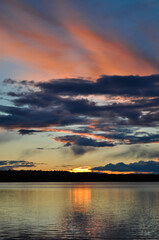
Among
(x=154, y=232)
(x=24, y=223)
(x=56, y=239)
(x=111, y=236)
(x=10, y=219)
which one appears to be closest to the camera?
(x=56, y=239)

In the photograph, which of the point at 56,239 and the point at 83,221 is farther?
the point at 83,221

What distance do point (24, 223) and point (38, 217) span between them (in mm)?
7791

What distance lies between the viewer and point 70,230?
5069 cm

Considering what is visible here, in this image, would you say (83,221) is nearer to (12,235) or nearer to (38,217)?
(38,217)

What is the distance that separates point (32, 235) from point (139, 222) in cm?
2067

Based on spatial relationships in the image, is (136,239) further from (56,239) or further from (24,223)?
(24,223)

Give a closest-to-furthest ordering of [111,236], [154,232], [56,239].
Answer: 1. [56,239]
2. [111,236]
3. [154,232]

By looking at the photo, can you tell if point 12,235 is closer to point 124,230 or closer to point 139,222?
point 124,230

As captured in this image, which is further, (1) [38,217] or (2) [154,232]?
(1) [38,217]

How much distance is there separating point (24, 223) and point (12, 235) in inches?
448

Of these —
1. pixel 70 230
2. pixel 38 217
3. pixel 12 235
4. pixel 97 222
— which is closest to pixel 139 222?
pixel 97 222

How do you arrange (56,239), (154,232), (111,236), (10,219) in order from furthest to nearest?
(10,219) < (154,232) < (111,236) < (56,239)

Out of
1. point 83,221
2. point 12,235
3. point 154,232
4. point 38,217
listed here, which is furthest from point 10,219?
point 154,232

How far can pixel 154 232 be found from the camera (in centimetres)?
4872
